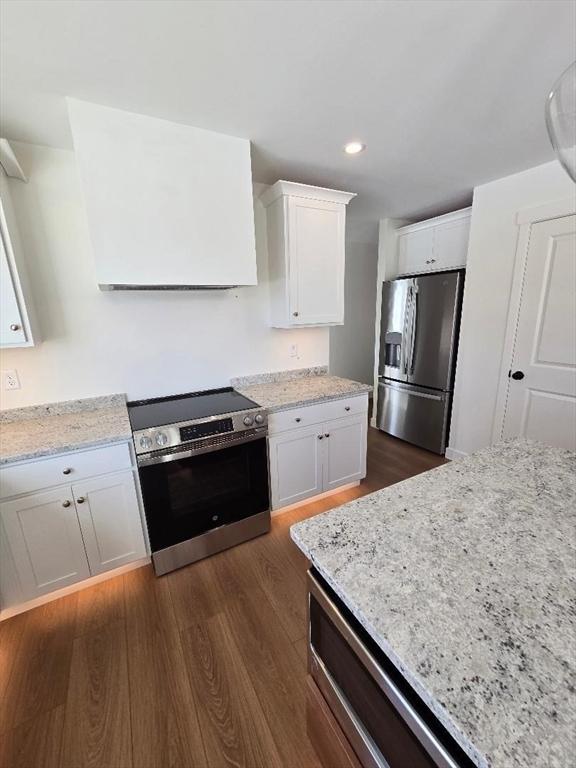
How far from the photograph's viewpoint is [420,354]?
10.4ft

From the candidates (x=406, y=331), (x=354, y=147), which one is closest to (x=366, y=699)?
(x=354, y=147)

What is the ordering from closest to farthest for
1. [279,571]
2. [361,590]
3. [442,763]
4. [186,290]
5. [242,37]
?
[442,763] → [361,590] → [242,37] → [279,571] → [186,290]

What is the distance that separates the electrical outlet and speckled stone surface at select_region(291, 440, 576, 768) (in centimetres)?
194

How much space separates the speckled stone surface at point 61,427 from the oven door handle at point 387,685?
1.30m

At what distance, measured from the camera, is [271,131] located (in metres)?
1.72

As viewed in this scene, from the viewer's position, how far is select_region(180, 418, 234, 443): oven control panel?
5.73 ft

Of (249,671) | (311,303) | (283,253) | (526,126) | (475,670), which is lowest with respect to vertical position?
(249,671)

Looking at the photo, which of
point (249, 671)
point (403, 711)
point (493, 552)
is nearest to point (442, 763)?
point (403, 711)

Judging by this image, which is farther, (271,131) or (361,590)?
(271,131)

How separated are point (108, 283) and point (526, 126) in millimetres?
2403

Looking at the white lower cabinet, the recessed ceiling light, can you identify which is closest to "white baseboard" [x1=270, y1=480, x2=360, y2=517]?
the white lower cabinet

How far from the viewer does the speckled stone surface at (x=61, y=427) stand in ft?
4.99

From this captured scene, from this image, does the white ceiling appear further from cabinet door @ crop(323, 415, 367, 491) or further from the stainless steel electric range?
cabinet door @ crop(323, 415, 367, 491)

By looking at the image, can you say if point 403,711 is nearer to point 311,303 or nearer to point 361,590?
point 361,590
